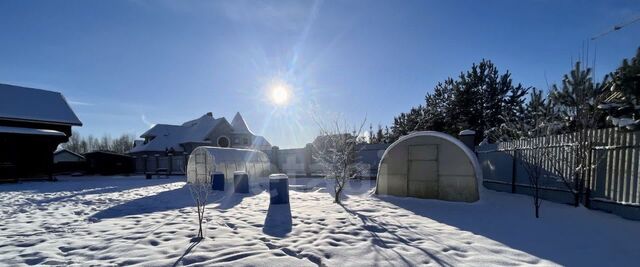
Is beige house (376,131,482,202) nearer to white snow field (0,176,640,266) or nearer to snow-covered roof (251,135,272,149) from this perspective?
white snow field (0,176,640,266)

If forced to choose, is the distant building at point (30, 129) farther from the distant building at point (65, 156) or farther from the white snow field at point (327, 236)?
the distant building at point (65, 156)

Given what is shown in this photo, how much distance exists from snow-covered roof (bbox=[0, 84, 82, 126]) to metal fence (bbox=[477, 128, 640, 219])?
2798 cm

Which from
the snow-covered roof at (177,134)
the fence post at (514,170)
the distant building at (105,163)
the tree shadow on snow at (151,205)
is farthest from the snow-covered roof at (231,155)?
the distant building at (105,163)

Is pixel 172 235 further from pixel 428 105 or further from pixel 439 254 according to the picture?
pixel 428 105

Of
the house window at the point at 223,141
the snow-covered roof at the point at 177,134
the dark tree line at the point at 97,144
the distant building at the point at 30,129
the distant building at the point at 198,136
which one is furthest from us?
the dark tree line at the point at 97,144

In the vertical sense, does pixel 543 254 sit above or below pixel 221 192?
above

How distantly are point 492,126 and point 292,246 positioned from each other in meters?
20.9

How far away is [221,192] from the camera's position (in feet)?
43.8

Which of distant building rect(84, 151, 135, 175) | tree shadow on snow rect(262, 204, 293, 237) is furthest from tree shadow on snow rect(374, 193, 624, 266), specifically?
distant building rect(84, 151, 135, 175)

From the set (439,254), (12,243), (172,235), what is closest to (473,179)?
(439,254)

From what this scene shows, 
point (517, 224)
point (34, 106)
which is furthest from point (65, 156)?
point (517, 224)

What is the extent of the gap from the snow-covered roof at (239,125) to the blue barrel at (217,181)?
20.4 metres

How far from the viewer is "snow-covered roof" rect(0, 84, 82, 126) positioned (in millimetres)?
20191

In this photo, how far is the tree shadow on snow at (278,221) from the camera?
6.14 metres
